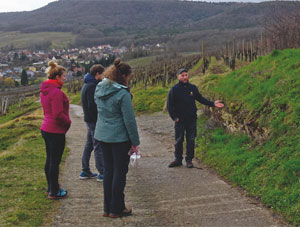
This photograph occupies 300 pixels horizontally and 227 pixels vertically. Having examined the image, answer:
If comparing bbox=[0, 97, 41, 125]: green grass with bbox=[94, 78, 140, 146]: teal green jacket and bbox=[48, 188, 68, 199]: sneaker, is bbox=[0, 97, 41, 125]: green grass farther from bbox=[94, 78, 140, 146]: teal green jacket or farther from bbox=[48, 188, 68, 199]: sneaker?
bbox=[94, 78, 140, 146]: teal green jacket

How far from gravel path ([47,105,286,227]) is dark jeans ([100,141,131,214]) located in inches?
8.1

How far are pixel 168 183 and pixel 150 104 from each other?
1456 cm

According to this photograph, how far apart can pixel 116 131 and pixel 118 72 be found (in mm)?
818

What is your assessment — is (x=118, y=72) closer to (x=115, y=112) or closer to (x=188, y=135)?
(x=115, y=112)

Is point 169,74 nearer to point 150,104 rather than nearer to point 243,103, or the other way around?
point 150,104

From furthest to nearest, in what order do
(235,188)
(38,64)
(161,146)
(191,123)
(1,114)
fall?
(38,64), (1,114), (161,146), (191,123), (235,188)

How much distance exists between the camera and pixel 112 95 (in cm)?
537

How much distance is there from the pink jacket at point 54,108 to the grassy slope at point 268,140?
3.21 metres

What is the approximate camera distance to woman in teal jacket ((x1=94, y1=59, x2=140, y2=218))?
5344 millimetres

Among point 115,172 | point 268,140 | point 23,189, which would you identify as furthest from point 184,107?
point 23,189

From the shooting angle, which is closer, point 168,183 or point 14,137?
point 168,183

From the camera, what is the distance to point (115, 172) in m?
5.51

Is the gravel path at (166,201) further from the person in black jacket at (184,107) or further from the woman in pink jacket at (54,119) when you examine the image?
the person in black jacket at (184,107)

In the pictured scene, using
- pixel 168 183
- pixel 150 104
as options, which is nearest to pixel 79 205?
pixel 168 183
